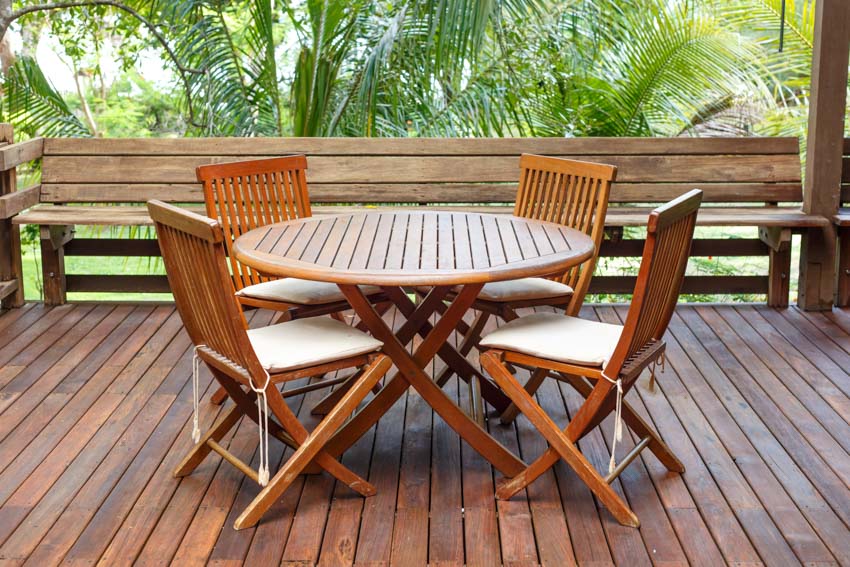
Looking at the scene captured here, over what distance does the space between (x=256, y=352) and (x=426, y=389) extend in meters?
0.56

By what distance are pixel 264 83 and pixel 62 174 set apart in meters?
1.44

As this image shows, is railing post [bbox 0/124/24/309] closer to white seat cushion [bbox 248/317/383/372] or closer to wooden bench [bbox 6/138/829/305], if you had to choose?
wooden bench [bbox 6/138/829/305]

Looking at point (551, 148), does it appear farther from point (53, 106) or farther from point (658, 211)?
point (53, 106)

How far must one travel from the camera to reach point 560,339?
9.67 feet

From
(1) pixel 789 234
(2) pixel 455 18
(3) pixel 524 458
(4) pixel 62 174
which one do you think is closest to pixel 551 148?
(2) pixel 455 18

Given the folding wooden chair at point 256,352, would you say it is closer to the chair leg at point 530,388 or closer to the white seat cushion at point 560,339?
the white seat cushion at point 560,339

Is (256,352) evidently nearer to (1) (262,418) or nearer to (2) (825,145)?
(1) (262,418)

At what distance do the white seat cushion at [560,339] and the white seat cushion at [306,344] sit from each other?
0.40 m

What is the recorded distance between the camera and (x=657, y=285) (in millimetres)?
2760

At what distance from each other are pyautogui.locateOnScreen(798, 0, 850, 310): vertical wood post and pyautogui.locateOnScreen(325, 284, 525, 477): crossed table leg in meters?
2.91

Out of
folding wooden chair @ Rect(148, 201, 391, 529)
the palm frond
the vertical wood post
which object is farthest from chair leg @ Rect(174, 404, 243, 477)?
the palm frond

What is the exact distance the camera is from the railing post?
5.18 m

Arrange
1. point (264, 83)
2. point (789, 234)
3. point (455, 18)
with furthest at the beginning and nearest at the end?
1. point (264, 83)
2. point (789, 234)
3. point (455, 18)

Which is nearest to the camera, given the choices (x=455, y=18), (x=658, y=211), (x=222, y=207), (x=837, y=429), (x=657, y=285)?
(x=658, y=211)
